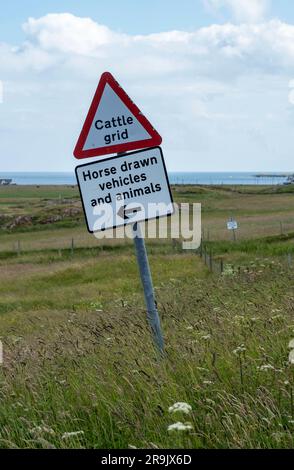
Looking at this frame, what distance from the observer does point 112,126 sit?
4.99m

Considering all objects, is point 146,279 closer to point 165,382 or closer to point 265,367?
point 165,382

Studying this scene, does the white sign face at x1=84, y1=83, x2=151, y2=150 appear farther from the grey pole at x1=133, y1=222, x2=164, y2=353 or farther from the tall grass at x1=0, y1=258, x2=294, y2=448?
the tall grass at x1=0, y1=258, x2=294, y2=448

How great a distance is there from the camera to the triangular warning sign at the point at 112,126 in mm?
4957

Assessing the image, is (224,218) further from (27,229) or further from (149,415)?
(149,415)

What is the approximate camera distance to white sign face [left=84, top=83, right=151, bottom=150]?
4.97 meters

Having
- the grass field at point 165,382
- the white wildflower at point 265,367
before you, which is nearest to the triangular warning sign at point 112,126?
the grass field at point 165,382

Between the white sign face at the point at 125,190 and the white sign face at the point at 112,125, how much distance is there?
164mm

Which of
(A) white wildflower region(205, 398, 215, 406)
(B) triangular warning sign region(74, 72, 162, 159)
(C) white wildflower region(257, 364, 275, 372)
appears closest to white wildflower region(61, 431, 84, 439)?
(A) white wildflower region(205, 398, 215, 406)

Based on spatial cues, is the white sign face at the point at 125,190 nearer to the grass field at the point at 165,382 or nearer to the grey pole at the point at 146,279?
the grey pole at the point at 146,279

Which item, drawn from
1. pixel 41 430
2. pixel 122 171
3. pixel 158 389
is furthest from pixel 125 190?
pixel 41 430

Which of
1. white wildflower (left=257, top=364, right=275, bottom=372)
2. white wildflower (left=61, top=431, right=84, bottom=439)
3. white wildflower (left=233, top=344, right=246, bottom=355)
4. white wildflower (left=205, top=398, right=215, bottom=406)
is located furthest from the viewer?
white wildflower (left=233, top=344, right=246, bottom=355)

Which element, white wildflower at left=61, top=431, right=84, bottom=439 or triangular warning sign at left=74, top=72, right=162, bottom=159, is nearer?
white wildflower at left=61, top=431, right=84, bottom=439
